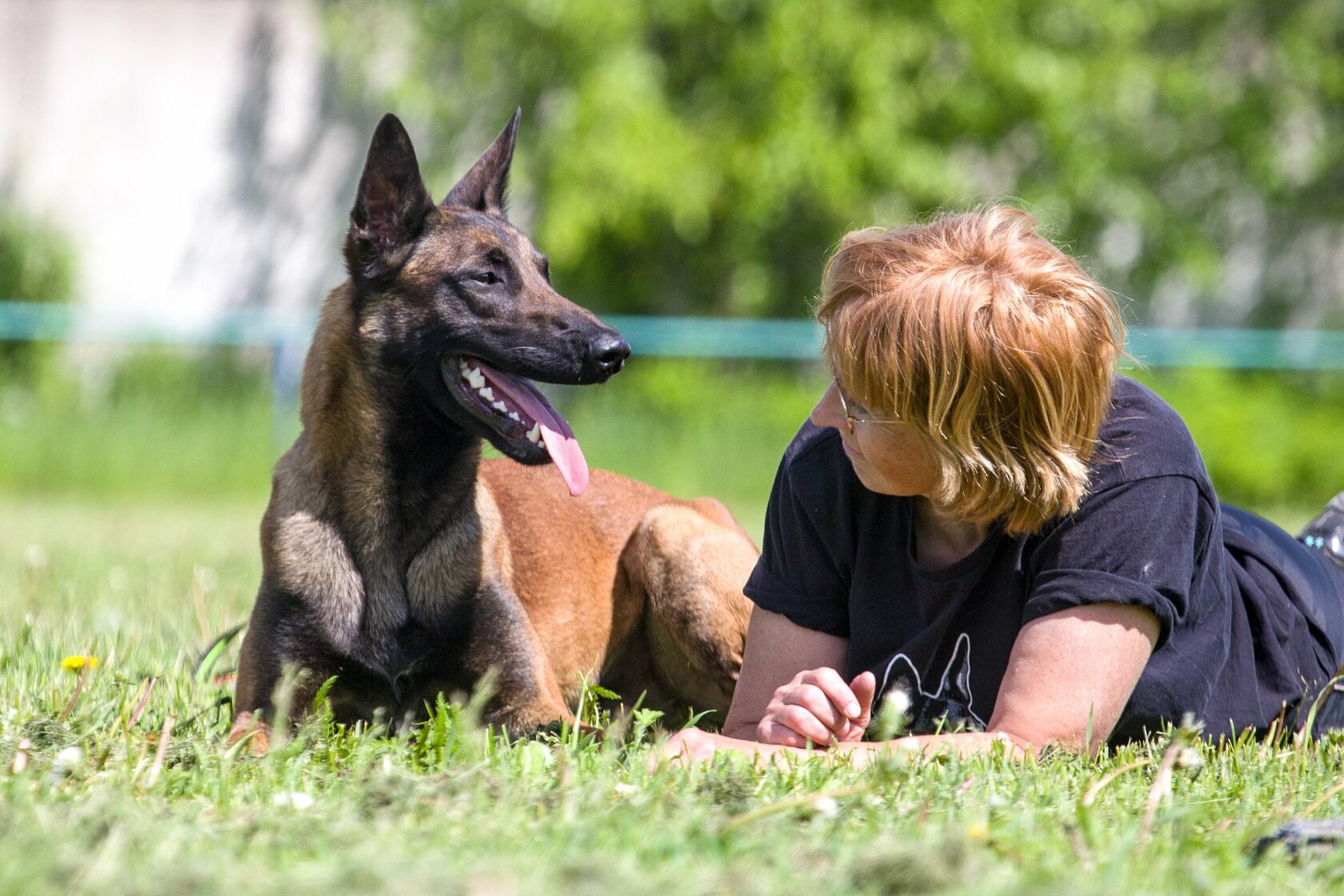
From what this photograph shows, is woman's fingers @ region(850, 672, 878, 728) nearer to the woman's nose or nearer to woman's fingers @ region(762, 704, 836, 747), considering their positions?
woman's fingers @ region(762, 704, 836, 747)

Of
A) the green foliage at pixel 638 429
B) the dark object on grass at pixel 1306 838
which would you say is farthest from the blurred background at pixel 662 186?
the dark object on grass at pixel 1306 838

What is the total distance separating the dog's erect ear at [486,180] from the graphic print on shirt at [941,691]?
1.84 meters

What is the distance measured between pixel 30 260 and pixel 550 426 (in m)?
11.8

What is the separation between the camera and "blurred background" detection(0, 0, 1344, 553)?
1108 cm

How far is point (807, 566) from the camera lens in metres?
3.09

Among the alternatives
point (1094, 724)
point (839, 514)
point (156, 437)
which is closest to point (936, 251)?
point (839, 514)

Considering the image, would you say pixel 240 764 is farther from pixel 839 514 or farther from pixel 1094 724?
pixel 1094 724

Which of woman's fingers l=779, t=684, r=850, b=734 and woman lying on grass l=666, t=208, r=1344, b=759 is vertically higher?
woman lying on grass l=666, t=208, r=1344, b=759

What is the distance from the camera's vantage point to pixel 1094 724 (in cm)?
259

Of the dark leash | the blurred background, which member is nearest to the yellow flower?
the dark leash

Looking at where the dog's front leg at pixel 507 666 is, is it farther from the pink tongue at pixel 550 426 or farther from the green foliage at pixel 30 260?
the green foliage at pixel 30 260

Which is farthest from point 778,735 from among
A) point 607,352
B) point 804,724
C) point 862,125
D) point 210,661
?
point 862,125

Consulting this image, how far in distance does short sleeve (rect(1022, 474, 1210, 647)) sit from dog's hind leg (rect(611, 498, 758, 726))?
4.29 ft

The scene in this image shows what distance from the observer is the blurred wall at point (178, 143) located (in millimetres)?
14430
